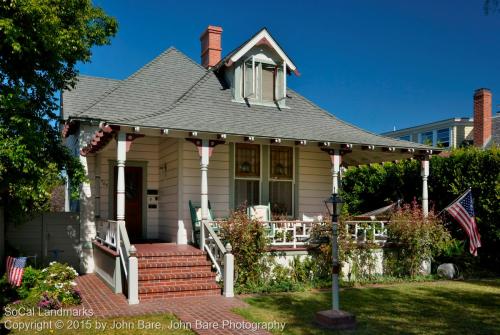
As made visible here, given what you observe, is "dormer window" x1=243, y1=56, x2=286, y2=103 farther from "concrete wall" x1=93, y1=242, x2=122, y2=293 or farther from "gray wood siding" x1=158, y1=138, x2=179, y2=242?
"concrete wall" x1=93, y1=242, x2=122, y2=293

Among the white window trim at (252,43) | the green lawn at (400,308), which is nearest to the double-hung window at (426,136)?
the white window trim at (252,43)

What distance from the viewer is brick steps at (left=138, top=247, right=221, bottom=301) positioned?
9.77m

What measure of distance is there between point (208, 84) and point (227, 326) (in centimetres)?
912

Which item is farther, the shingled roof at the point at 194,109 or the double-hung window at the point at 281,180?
the double-hung window at the point at 281,180

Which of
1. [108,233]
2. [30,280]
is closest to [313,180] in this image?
[108,233]

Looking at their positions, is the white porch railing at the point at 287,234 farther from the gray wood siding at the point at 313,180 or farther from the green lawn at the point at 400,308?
the gray wood siding at the point at 313,180

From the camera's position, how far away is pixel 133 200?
14.4 metres

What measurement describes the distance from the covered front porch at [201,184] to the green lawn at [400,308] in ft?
6.16

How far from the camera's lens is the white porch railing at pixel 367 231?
12.6m

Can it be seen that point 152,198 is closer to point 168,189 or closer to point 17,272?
point 168,189

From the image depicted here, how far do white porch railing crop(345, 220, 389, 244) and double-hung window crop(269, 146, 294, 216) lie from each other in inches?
82.3

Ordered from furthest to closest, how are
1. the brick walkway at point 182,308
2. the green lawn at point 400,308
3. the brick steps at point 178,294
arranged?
1. the brick steps at point 178,294
2. the brick walkway at point 182,308
3. the green lawn at point 400,308

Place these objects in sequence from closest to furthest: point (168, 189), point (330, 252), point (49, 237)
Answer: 1. point (330, 252)
2. point (49, 237)
3. point (168, 189)

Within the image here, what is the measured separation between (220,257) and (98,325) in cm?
371
